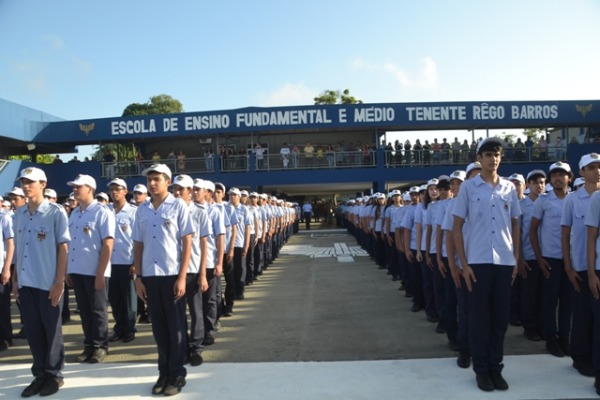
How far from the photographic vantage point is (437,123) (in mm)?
26938

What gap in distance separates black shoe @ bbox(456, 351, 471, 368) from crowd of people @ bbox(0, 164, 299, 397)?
8.97 feet

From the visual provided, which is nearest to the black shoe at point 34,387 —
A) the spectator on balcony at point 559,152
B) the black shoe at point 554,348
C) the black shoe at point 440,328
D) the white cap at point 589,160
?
the black shoe at point 440,328

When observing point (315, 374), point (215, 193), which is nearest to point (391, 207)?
point (215, 193)

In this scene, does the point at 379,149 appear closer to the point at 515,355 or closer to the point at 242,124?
the point at 242,124

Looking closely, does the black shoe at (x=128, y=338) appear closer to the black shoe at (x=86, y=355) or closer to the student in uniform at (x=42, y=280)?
the black shoe at (x=86, y=355)

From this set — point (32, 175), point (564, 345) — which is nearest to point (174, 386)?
point (32, 175)

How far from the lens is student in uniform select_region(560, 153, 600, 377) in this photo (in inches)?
187

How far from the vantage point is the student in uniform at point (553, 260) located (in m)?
5.38

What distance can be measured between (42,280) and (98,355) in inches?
54.2

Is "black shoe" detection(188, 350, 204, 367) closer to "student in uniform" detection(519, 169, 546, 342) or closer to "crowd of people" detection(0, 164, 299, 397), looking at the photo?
"crowd of people" detection(0, 164, 299, 397)

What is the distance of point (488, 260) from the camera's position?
4.41 m

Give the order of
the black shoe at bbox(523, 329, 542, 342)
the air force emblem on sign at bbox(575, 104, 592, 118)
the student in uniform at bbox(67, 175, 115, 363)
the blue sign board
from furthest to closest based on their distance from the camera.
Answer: the air force emblem on sign at bbox(575, 104, 592, 118)
the blue sign board
the black shoe at bbox(523, 329, 542, 342)
the student in uniform at bbox(67, 175, 115, 363)

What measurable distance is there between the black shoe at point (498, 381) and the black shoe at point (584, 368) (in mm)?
874

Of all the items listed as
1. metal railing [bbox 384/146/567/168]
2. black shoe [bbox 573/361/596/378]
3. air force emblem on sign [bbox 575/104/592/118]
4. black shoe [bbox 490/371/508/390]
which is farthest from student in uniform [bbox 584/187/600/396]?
air force emblem on sign [bbox 575/104/592/118]
